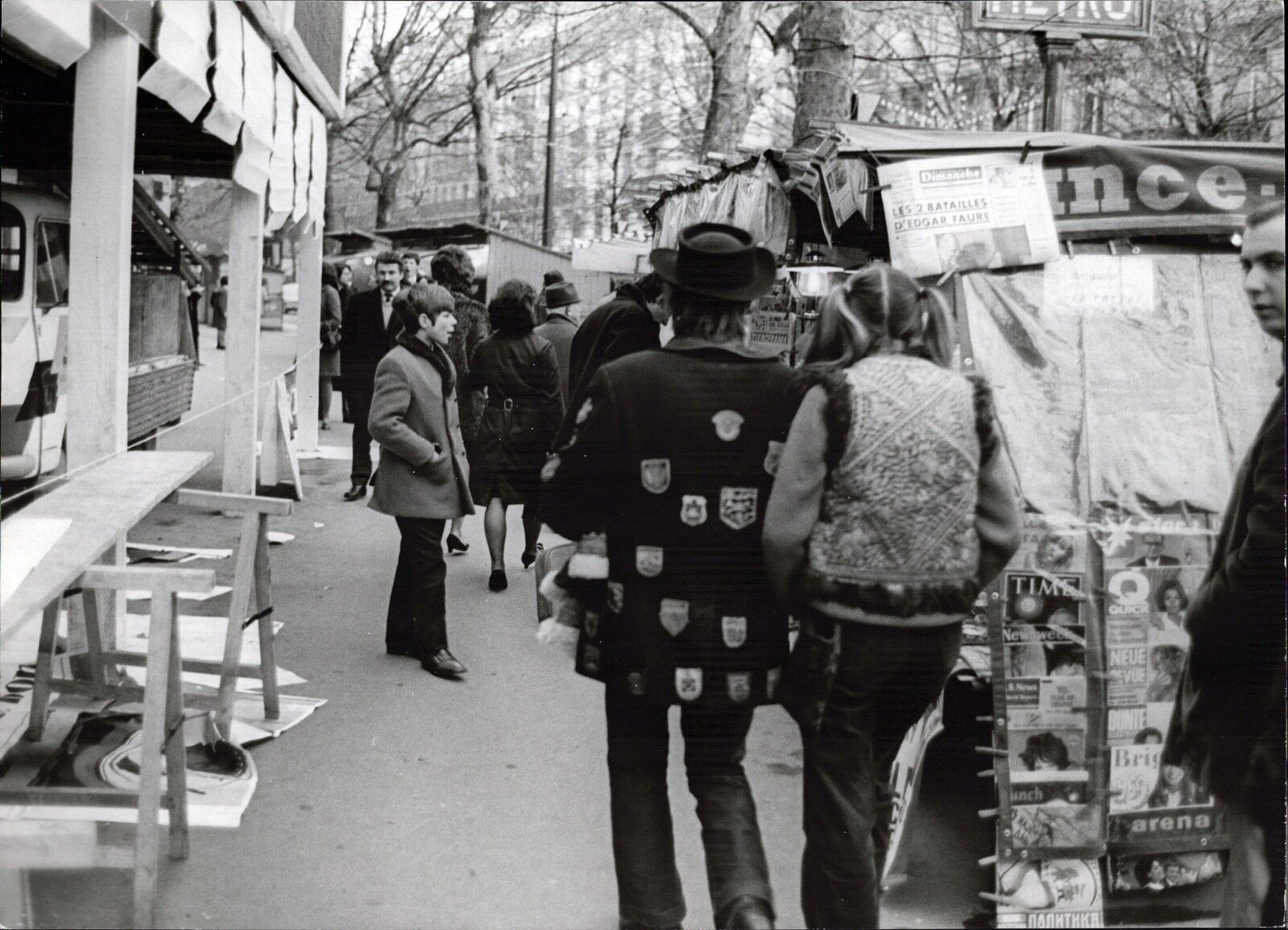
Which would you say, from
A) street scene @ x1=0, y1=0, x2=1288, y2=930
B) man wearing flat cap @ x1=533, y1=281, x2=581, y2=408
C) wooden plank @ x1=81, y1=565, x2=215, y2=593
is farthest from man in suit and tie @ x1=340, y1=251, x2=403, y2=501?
wooden plank @ x1=81, y1=565, x2=215, y2=593

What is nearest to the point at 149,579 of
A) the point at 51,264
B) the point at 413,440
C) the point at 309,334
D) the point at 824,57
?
the point at 413,440

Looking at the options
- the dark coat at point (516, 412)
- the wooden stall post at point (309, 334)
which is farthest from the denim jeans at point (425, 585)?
the wooden stall post at point (309, 334)

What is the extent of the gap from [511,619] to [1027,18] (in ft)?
13.2

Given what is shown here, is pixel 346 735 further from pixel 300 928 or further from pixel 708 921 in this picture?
pixel 708 921

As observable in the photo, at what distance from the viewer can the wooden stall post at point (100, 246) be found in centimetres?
500

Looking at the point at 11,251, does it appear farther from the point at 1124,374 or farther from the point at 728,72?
the point at 728,72

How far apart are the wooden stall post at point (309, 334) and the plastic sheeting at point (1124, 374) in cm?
856

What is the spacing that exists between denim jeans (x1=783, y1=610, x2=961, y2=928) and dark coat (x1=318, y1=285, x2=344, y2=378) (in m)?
9.57

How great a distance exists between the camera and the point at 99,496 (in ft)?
12.2

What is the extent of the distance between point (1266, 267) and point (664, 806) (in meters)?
1.97

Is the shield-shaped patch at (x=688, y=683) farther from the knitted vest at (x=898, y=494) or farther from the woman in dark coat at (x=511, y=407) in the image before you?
the woman in dark coat at (x=511, y=407)

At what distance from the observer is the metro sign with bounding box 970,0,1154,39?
609cm

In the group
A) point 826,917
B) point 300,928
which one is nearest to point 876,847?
point 826,917

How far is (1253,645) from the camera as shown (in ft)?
10.2
